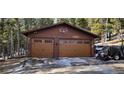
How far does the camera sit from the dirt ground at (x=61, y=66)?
9.57 m

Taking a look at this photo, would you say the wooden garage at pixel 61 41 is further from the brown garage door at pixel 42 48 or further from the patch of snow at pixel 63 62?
the patch of snow at pixel 63 62

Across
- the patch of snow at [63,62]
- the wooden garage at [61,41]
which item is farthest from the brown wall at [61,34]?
the patch of snow at [63,62]

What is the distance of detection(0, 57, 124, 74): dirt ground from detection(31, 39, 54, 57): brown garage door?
0.67ft

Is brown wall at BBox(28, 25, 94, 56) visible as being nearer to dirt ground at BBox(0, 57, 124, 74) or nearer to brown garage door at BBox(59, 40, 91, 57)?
brown garage door at BBox(59, 40, 91, 57)

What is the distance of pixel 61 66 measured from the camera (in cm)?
978

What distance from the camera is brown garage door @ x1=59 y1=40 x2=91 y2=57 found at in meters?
10.1

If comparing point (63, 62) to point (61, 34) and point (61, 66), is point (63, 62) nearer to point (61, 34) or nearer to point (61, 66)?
point (61, 66)

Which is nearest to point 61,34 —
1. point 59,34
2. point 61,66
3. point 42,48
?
point 59,34

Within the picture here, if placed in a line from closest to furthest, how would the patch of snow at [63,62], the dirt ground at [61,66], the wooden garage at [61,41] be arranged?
the dirt ground at [61,66] → the patch of snow at [63,62] → the wooden garage at [61,41]

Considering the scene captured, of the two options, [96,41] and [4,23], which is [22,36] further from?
[96,41]

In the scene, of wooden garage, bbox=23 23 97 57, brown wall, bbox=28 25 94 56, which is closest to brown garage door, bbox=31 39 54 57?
wooden garage, bbox=23 23 97 57

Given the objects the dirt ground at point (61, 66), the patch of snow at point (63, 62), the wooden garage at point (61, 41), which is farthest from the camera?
the wooden garage at point (61, 41)

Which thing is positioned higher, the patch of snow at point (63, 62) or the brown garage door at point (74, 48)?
the brown garage door at point (74, 48)

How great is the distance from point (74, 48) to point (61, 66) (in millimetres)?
972
